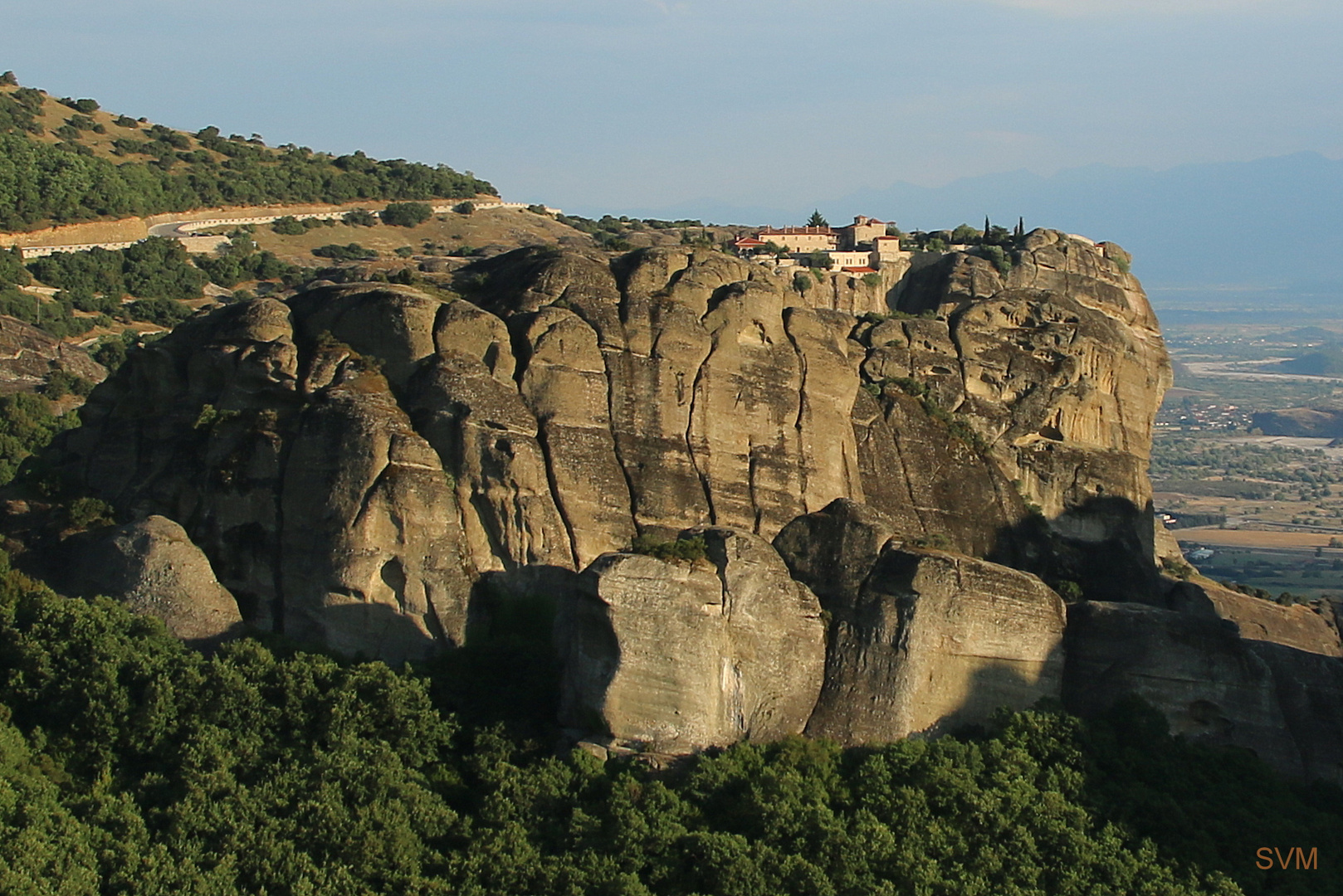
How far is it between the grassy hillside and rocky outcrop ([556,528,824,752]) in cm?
9314

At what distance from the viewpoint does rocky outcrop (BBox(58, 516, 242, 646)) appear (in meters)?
43.4

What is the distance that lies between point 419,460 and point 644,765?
9.50 m

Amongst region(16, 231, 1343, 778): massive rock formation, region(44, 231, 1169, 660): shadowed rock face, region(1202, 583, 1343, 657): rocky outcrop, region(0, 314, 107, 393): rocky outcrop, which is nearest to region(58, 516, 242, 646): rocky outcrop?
region(16, 231, 1343, 778): massive rock formation

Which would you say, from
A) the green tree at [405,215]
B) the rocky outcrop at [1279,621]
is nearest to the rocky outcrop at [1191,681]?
the rocky outcrop at [1279,621]

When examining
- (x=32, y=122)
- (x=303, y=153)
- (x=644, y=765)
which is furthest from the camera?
(x=303, y=153)

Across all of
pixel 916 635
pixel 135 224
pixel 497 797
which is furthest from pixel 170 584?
pixel 135 224

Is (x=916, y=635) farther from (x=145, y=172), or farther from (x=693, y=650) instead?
(x=145, y=172)

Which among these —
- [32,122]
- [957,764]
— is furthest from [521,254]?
[32,122]

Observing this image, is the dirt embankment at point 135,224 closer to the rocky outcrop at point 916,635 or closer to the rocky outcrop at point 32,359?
the rocky outcrop at point 32,359

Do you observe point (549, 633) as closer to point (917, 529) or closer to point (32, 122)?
point (917, 529)

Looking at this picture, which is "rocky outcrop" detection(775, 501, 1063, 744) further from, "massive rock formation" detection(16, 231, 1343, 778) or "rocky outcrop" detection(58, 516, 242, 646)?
"rocky outcrop" detection(58, 516, 242, 646)

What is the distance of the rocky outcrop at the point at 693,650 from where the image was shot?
1547 inches

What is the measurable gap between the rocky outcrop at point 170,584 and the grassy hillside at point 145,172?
280ft

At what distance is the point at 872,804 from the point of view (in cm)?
3862
